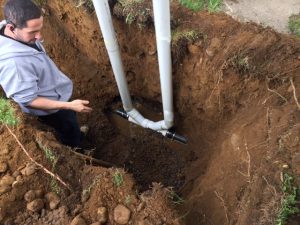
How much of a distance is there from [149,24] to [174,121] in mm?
1372

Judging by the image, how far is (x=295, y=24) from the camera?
11.9ft

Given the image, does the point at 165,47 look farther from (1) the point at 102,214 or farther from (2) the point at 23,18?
(1) the point at 102,214

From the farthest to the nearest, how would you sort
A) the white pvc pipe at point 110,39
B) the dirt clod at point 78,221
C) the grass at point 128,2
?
the grass at point 128,2 < the white pvc pipe at point 110,39 < the dirt clod at point 78,221

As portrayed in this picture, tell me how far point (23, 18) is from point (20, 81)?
0.52 metres

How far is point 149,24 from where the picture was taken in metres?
3.99

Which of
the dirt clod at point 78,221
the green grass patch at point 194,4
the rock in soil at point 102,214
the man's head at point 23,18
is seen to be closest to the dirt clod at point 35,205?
the dirt clod at point 78,221

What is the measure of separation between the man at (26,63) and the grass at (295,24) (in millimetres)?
2236

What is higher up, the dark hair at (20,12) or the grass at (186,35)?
the dark hair at (20,12)

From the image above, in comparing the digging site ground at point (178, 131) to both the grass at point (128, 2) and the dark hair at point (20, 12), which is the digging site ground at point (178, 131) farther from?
the dark hair at point (20, 12)

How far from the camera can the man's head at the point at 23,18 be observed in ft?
9.10

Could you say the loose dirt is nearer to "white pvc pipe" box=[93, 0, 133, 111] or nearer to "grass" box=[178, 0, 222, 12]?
"grass" box=[178, 0, 222, 12]

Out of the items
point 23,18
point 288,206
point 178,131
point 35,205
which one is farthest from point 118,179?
point 178,131

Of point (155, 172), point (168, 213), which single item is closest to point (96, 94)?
point (155, 172)

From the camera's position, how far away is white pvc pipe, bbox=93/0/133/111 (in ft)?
11.5
